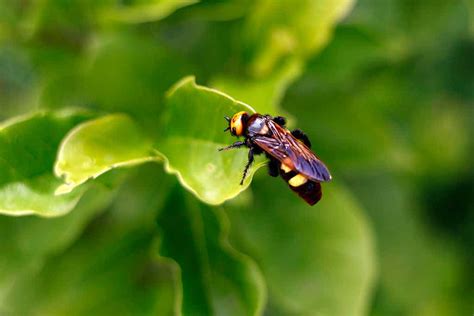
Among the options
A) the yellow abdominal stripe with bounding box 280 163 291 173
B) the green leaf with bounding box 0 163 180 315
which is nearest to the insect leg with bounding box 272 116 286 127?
the yellow abdominal stripe with bounding box 280 163 291 173

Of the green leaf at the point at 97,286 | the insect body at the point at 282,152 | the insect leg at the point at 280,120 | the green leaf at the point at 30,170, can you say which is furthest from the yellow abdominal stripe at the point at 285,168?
the green leaf at the point at 97,286

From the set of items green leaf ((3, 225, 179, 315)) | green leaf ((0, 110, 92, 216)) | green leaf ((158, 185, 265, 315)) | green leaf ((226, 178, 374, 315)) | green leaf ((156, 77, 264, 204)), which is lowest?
green leaf ((3, 225, 179, 315))

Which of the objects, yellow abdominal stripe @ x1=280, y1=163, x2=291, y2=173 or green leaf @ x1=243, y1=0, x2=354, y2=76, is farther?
green leaf @ x1=243, y1=0, x2=354, y2=76

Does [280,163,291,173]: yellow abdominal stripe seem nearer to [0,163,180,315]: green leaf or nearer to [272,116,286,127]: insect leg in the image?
[272,116,286,127]: insect leg

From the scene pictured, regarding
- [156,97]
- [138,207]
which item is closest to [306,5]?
[156,97]

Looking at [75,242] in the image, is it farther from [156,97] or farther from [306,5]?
[306,5]

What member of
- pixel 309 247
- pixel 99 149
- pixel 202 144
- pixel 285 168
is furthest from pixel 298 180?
pixel 309 247

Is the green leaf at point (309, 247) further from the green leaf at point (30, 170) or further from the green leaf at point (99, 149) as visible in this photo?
the green leaf at point (30, 170)
